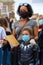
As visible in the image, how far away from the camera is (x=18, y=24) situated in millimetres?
3014

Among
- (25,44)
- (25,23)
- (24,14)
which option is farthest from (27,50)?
(24,14)

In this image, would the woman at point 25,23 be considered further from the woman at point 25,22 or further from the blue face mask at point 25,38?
the blue face mask at point 25,38

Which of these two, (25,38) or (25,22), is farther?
(25,22)

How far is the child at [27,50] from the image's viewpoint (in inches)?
109

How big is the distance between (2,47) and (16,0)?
5281mm

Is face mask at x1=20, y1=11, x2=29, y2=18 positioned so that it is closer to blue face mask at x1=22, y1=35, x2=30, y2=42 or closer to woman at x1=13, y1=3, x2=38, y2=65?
woman at x1=13, y1=3, x2=38, y2=65

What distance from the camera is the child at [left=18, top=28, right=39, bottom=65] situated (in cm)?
277

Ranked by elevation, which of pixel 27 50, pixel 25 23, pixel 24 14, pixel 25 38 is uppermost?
pixel 24 14

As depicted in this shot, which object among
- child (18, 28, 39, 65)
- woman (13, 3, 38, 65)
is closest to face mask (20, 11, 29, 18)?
woman (13, 3, 38, 65)

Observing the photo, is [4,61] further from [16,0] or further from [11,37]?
[16,0]

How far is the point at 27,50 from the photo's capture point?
9.08 ft

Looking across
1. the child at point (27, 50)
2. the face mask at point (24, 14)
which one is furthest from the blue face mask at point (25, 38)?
the face mask at point (24, 14)

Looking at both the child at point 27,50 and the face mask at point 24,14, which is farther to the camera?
the face mask at point 24,14

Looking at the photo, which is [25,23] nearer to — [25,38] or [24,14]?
[24,14]
